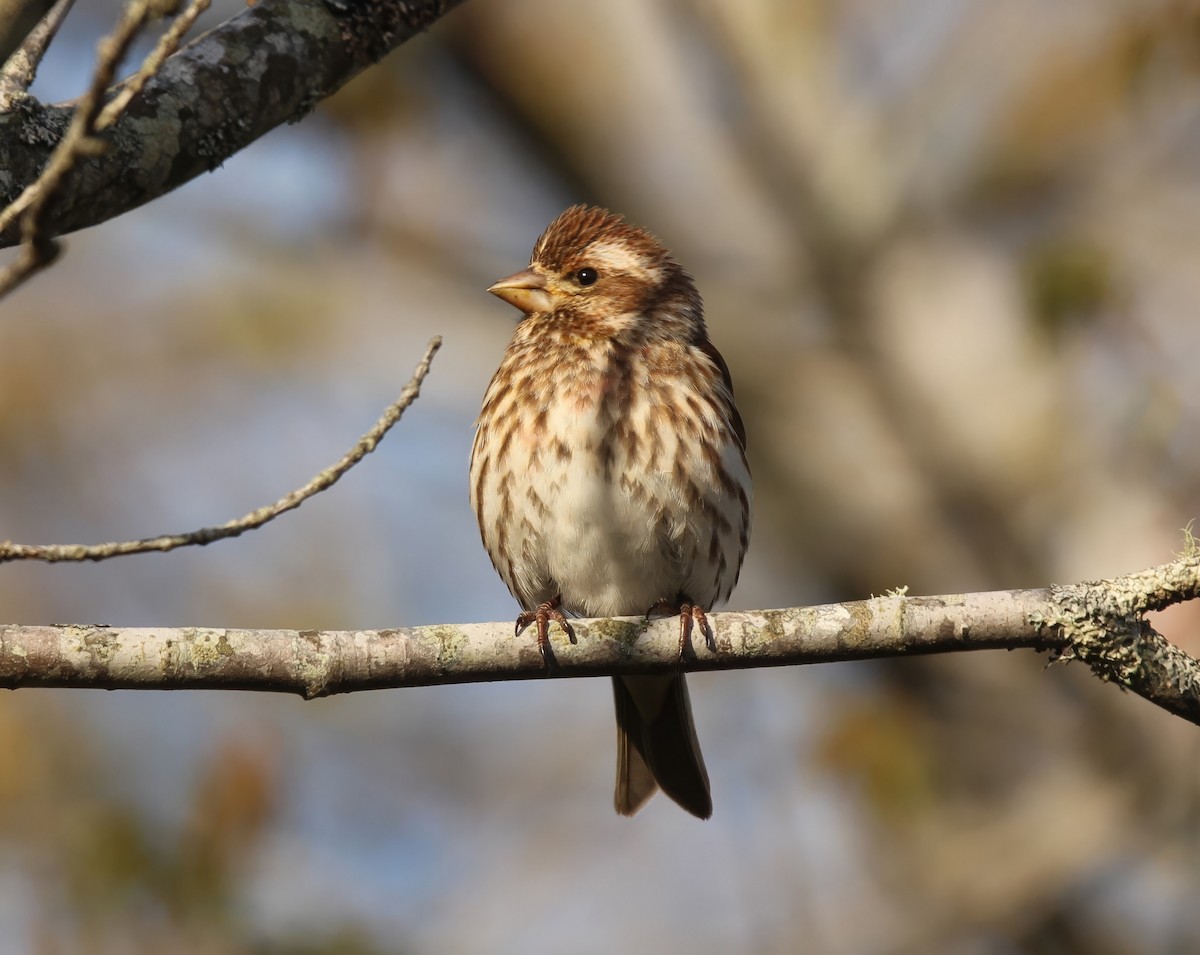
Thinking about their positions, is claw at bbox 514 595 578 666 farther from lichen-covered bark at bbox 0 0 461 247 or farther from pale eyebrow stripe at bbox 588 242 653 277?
pale eyebrow stripe at bbox 588 242 653 277

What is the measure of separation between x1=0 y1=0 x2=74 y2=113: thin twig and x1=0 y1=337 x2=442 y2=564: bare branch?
94 centimetres

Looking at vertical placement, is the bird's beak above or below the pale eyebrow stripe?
below

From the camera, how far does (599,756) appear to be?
9.45 metres

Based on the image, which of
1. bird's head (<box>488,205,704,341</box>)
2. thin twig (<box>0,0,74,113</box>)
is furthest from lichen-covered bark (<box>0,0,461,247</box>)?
bird's head (<box>488,205,704,341</box>)

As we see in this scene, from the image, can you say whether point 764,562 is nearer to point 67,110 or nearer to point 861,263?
point 861,263

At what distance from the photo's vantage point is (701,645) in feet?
12.8

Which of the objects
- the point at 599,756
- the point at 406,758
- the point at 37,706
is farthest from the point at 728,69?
the point at 37,706

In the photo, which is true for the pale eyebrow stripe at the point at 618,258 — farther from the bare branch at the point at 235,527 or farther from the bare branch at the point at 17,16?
the bare branch at the point at 17,16

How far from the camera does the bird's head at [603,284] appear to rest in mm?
5570

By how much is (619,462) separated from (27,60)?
232 centimetres

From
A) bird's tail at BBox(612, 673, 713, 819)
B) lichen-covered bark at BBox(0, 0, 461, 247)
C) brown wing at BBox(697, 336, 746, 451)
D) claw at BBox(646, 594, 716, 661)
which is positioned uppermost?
brown wing at BBox(697, 336, 746, 451)

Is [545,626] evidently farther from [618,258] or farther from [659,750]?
[618,258]

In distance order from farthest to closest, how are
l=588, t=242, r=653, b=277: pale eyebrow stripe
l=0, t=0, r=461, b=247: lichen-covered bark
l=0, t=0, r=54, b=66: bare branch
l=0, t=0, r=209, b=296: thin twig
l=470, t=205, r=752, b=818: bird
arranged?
l=588, t=242, r=653, b=277: pale eyebrow stripe, l=470, t=205, r=752, b=818: bird, l=0, t=0, r=461, b=247: lichen-covered bark, l=0, t=0, r=54, b=66: bare branch, l=0, t=0, r=209, b=296: thin twig

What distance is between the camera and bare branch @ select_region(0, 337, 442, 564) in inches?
114
